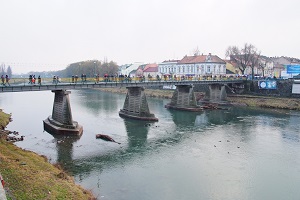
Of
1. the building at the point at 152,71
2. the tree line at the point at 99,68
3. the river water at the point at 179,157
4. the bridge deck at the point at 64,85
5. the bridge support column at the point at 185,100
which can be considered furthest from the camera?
the tree line at the point at 99,68

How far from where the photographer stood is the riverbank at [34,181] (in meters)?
14.9

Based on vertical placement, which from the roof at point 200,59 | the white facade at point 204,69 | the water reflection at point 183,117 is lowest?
the water reflection at point 183,117

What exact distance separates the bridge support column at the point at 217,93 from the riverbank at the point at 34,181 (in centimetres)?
5218

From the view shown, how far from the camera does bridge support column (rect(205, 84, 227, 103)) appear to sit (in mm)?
68375

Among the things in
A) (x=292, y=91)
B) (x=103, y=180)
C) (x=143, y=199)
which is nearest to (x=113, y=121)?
(x=103, y=180)

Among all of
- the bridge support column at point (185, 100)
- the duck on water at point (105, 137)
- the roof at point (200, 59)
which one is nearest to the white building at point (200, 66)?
the roof at point (200, 59)

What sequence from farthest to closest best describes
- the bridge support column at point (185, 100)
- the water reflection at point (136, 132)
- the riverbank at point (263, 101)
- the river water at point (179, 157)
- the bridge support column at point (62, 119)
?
the riverbank at point (263, 101) → the bridge support column at point (185, 100) → the bridge support column at point (62, 119) → the water reflection at point (136, 132) → the river water at point (179, 157)

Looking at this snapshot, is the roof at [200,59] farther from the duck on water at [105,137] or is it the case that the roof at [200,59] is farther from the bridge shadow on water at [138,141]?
the duck on water at [105,137]

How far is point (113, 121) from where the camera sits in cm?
4453

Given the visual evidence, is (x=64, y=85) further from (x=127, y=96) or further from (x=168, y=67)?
(x=168, y=67)

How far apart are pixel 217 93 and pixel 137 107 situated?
2927 cm

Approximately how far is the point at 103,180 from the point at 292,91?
2255 inches

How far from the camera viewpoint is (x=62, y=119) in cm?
3550

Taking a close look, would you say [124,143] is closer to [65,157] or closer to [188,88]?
[65,157]
